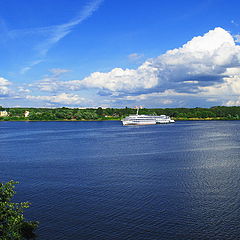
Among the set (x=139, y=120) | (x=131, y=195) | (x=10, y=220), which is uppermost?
(x=139, y=120)

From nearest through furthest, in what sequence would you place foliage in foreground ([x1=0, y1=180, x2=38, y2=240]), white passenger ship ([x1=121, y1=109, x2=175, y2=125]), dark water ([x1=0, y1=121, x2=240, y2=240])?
foliage in foreground ([x1=0, y1=180, x2=38, y2=240]) < dark water ([x1=0, y1=121, x2=240, y2=240]) < white passenger ship ([x1=121, y1=109, x2=175, y2=125])

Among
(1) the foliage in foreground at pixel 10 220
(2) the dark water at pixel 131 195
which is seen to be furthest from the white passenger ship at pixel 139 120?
(1) the foliage in foreground at pixel 10 220

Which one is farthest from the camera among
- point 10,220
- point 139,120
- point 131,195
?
point 139,120

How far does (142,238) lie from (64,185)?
52.9 ft

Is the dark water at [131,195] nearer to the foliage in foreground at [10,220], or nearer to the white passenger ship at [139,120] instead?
the foliage in foreground at [10,220]

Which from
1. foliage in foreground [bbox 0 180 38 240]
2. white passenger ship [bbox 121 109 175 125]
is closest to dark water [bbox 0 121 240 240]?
foliage in foreground [bbox 0 180 38 240]

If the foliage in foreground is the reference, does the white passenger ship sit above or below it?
above

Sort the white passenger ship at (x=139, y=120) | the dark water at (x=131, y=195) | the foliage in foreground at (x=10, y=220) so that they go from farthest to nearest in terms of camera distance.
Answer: the white passenger ship at (x=139, y=120) → the dark water at (x=131, y=195) → the foliage in foreground at (x=10, y=220)

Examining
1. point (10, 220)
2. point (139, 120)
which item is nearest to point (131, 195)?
point (10, 220)

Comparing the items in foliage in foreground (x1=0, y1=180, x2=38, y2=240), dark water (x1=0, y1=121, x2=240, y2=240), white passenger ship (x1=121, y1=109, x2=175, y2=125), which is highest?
white passenger ship (x1=121, y1=109, x2=175, y2=125)

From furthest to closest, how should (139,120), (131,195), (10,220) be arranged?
(139,120) → (131,195) → (10,220)

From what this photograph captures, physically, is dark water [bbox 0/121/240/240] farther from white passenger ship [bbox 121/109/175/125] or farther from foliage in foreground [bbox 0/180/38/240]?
white passenger ship [bbox 121/109/175/125]

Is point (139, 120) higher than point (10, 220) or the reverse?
higher

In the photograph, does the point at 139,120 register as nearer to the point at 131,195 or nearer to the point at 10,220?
the point at 131,195
